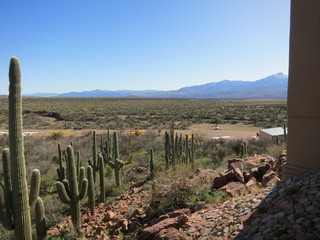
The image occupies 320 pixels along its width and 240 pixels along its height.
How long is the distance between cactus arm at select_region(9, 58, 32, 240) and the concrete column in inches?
241

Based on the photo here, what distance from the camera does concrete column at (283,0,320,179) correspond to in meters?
6.02

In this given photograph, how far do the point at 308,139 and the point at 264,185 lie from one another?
7.92ft

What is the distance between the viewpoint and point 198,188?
875 cm

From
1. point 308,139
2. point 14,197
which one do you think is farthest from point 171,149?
point 14,197

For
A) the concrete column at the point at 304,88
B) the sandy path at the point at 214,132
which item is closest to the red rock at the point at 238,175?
the concrete column at the point at 304,88

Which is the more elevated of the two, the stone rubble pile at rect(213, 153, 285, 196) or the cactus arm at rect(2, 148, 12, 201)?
the cactus arm at rect(2, 148, 12, 201)

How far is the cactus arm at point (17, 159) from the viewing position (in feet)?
17.7

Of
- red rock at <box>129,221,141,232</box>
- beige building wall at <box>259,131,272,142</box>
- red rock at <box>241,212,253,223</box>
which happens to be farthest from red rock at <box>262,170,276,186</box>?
beige building wall at <box>259,131,272,142</box>

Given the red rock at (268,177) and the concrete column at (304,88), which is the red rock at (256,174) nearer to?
the red rock at (268,177)

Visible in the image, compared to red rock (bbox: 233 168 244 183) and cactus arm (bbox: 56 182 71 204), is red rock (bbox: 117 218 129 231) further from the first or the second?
red rock (bbox: 233 168 244 183)

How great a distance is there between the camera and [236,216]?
5.97m

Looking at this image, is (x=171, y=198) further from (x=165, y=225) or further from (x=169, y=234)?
(x=169, y=234)

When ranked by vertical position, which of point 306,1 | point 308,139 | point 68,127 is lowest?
point 68,127

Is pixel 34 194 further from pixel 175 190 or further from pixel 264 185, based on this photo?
pixel 264 185
